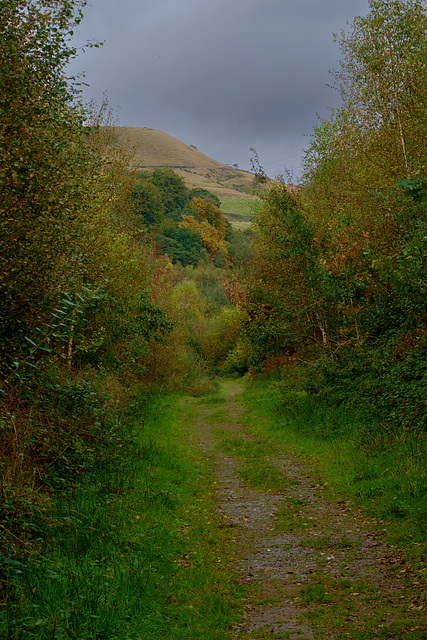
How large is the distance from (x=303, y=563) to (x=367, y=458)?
4011 millimetres

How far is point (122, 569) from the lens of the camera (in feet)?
19.3

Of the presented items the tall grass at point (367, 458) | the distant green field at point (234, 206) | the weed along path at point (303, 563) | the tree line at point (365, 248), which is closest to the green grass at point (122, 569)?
the weed along path at point (303, 563)

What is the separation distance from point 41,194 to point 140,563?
555cm

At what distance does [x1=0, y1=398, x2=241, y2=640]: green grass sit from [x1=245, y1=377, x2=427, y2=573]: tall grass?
2499 millimetres

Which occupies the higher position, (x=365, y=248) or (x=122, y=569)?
(x=365, y=248)

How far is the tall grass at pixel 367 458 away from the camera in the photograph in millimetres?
7469

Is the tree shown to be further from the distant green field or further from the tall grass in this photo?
the distant green field

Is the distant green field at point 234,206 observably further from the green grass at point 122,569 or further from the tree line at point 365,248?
the green grass at point 122,569

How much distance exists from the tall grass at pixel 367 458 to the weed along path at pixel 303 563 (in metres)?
0.35

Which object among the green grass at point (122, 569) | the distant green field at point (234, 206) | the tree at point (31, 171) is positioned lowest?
the green grass at point (122, 569)

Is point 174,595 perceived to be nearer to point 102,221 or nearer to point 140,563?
point 140,563

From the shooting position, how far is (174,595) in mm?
5820

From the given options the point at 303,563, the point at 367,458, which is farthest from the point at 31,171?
the point at 367,458

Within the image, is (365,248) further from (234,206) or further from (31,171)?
(234,206)
